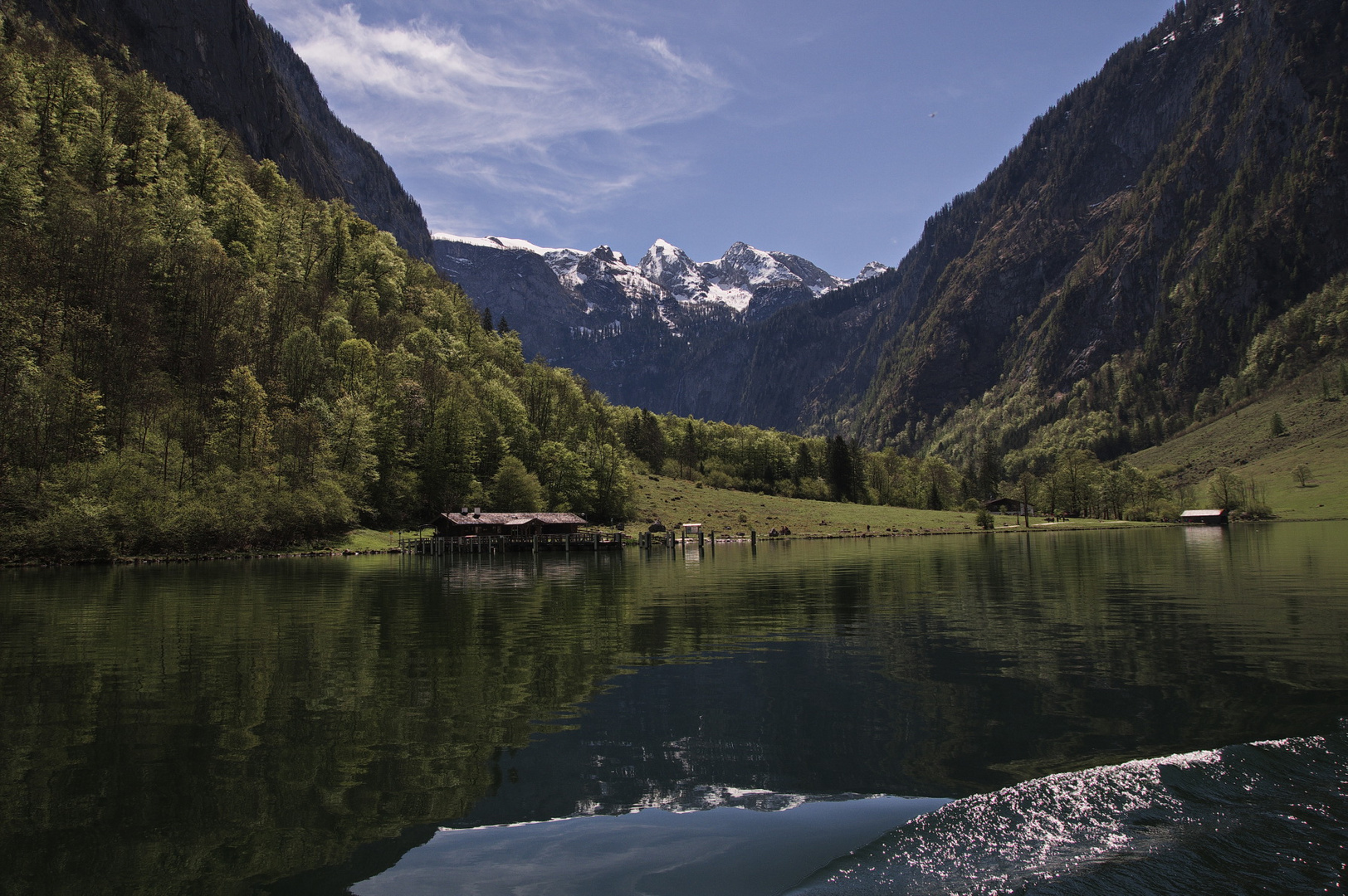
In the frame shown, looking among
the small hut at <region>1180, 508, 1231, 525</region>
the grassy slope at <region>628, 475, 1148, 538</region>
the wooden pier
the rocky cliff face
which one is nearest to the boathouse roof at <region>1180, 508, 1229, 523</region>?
the small hut at <region>1180, 508, 1231, 525</region>

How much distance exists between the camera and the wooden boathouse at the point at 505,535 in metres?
82.9

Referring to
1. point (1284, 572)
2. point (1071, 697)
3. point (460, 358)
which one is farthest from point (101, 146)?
point (1284, 572)

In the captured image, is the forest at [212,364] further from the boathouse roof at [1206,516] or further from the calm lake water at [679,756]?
the boathouse roof at [1206,516]

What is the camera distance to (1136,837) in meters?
7.37

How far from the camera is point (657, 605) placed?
30234 millimetres

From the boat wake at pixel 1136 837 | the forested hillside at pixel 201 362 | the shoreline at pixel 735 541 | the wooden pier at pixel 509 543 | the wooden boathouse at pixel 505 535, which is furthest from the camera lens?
the wooden boathouse at pixel 505 535

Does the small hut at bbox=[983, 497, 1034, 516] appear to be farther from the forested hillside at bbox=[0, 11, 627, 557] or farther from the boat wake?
the boat wake

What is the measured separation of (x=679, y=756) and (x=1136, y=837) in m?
5.57

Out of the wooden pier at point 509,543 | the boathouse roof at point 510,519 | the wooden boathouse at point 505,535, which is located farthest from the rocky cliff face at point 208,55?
the wooden pier at point 509,543

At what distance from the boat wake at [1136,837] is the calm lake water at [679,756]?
1.5 inches

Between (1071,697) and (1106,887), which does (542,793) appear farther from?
(1071,697)

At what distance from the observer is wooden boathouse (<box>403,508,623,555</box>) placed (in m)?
82.9

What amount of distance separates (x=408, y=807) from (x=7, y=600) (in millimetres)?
33429

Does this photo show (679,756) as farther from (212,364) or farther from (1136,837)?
(212,364)
